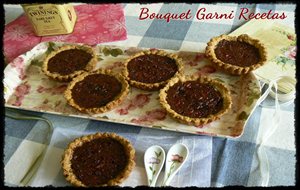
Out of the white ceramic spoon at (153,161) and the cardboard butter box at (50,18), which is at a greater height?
the cardboard butter box at (50,18)

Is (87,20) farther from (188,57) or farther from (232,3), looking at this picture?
(232,3)

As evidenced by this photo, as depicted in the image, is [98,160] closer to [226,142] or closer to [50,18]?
[226,142]

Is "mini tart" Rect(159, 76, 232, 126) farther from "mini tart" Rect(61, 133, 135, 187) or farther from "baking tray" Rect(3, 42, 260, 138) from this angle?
"mini tart" Rect(61, 133, 135, 187)

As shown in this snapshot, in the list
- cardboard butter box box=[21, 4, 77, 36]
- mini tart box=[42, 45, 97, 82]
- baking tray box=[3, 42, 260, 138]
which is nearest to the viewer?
baking tray box=[3, 42, 260, 138]

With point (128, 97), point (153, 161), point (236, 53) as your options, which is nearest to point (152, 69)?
point (128, 97)

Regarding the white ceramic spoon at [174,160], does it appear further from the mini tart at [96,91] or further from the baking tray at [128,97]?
the mini tart at [96,91]

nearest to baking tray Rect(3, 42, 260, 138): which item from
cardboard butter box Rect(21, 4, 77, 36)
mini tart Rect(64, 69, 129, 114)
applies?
mini tart Rect(64, 69, 129, 114)

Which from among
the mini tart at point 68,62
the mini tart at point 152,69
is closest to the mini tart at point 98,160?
the mini tart at point 152,69

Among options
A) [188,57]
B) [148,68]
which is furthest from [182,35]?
[148,68]
